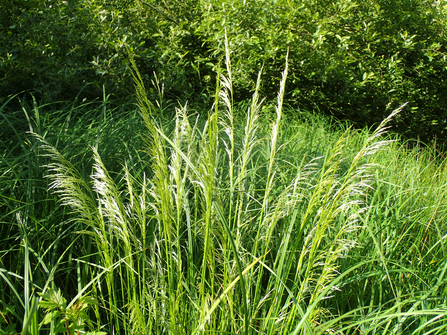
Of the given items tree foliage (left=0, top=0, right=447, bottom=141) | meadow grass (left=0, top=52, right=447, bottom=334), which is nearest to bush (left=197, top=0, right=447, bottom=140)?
tree foliage (left=0, top=0, right=447, bottom=141)

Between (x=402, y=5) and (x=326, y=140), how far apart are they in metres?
3.31

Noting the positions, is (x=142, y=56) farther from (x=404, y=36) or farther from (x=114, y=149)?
(x=404, y=36)

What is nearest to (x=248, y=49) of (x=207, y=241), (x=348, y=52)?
(x=348, y=52)

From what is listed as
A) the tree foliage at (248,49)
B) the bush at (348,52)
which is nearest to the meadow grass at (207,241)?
the tree foliage at (248,49)

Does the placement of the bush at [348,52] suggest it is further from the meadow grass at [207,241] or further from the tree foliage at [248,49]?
the meadow grass at [207,241]

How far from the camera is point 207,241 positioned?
3.56 feet

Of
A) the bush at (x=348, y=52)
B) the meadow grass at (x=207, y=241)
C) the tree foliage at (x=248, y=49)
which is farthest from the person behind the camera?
the bush at (x=348, y=52)

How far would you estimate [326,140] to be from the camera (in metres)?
3.91

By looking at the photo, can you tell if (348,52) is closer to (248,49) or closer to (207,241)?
(248,49)

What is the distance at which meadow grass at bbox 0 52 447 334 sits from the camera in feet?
3.63

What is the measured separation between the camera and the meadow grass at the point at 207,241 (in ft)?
3.63

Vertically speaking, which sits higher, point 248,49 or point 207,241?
point 248,49

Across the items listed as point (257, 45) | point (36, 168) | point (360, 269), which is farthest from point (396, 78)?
point (36, 168)

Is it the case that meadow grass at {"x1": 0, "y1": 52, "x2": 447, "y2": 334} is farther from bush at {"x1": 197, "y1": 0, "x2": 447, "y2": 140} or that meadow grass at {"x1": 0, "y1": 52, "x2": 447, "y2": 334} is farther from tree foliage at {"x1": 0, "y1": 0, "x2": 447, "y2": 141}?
bush at {"x1": 197, "y1": 0, "x2": 447, "y2": 140}
